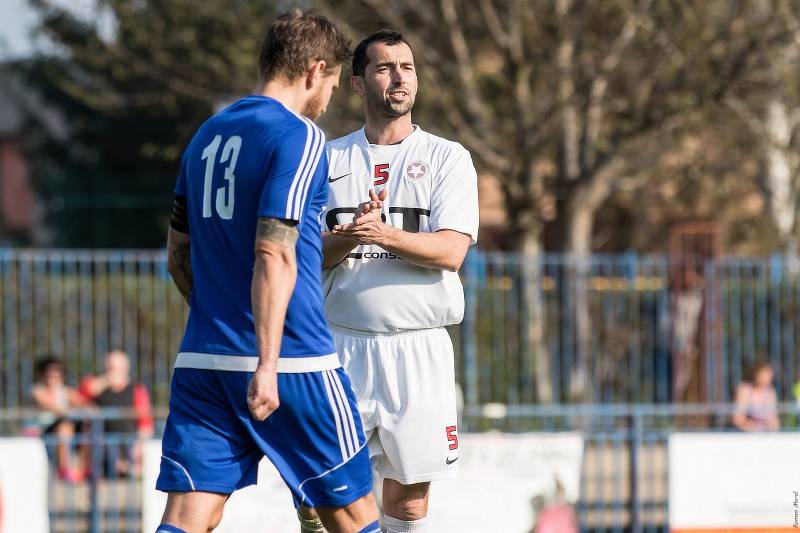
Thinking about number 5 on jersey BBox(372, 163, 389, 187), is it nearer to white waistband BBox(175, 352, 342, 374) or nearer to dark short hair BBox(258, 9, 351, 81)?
dark short hair BBox(258, 9, 351, 81)

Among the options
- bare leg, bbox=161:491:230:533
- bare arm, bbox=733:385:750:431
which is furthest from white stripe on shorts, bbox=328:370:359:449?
bare arm, bbox=733:385:750:431

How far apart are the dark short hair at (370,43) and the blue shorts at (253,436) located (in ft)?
4.74

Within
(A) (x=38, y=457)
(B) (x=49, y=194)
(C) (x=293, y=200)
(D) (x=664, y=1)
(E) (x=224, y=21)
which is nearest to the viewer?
(C) (x=293, y=200)

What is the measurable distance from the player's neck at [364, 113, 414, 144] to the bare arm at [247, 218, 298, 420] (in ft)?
4.04

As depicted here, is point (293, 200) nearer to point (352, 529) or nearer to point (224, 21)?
point (352, 529)

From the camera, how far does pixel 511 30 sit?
16.7 metres

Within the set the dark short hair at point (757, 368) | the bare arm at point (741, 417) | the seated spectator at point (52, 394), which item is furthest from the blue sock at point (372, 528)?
the dark short hair at point (757, 368)

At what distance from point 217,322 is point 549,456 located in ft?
16.7

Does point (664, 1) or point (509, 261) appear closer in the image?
point (509, 261)

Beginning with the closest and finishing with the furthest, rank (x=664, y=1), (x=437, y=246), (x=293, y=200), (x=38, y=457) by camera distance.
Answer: (x=293, y=200) → (x=437, y=246) → (x=38, y=457) → (x=664, y=1)

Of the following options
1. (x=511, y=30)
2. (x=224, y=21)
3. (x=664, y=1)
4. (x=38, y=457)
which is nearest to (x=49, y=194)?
(x=224, y=21)

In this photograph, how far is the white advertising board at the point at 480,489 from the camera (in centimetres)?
814

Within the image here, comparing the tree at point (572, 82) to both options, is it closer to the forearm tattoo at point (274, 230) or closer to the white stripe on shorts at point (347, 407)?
the white stripe on shorts at point (347, 407)

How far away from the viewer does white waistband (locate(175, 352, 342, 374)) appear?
4.05 metres
